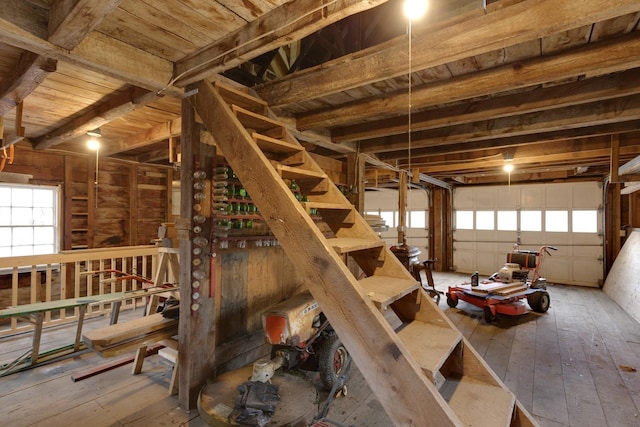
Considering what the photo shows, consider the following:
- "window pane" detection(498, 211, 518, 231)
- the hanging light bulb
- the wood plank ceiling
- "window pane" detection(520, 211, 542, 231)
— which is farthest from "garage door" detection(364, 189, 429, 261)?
the hanging light bulb

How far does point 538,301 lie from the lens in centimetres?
488

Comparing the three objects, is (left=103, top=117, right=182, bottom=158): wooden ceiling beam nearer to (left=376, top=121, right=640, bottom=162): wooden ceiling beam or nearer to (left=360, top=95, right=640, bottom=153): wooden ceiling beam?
(left=360, top=95, right=640, bottom=153): wooden ceiling beam

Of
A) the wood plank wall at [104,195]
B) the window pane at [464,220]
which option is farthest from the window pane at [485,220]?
the wood plank wall at [104,195]

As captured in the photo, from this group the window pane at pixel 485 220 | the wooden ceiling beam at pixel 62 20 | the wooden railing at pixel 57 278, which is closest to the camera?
the wooden ceiling beam at pixel 62 20

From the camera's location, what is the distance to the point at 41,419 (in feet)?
7.15

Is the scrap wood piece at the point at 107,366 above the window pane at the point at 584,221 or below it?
below

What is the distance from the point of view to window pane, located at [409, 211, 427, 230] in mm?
9077

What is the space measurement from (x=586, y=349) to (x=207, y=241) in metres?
4.32

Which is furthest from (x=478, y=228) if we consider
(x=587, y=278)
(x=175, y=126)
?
(x=175, y=126)

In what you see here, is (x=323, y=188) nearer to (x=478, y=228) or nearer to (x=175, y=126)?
(x=175, y=126)

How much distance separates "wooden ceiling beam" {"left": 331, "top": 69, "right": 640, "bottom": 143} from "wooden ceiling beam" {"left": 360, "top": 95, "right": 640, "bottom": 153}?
1.63 feet

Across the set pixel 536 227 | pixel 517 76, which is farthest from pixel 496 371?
pixel 536 227

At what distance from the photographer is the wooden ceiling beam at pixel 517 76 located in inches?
66.4

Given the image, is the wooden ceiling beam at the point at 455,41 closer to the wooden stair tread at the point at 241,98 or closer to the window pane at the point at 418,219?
the wooden stair tread at the point at 241,98
